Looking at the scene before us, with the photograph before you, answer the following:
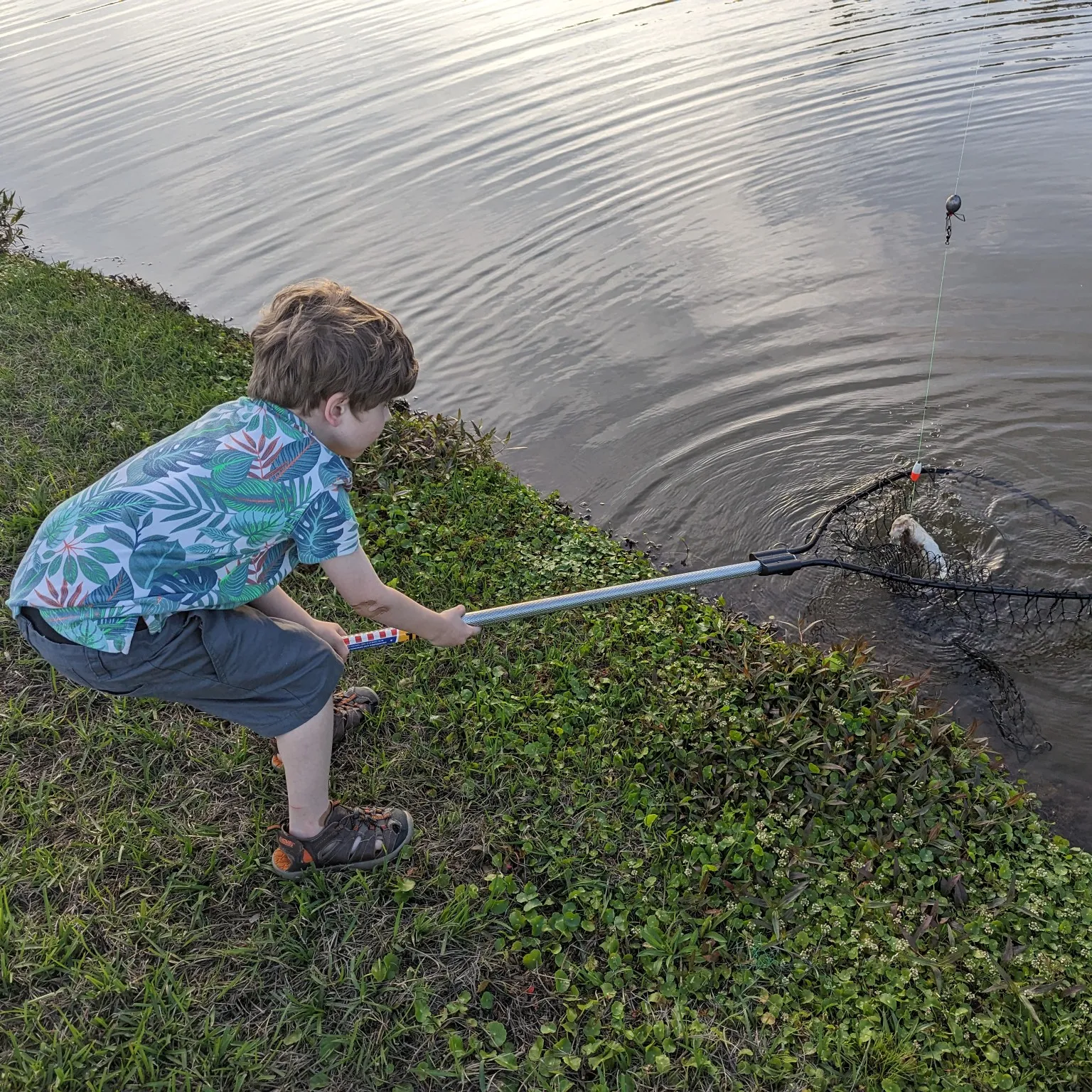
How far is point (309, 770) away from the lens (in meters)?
2.82

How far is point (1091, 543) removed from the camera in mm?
5023

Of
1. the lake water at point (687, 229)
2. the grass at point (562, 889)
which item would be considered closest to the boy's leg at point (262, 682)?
the grass at point (562, 889)

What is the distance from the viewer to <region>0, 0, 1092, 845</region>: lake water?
19.7ft

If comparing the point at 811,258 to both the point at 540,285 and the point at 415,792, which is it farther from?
the point at 415,792

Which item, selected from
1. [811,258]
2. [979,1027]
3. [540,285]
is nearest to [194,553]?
[979,1027]

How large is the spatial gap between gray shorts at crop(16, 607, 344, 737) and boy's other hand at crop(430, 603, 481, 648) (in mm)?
348

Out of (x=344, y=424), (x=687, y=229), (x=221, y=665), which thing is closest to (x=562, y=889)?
(x=221, y=665)

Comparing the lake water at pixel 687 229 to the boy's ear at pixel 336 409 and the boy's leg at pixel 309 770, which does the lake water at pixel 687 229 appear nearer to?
the boy's leg at pixel 309 770

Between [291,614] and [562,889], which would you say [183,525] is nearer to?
[291,614]

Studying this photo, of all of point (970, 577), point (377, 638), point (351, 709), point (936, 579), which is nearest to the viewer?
point (377, 638)

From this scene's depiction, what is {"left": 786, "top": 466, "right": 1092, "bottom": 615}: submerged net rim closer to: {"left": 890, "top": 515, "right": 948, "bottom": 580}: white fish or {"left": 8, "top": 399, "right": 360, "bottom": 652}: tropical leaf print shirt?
{"left": 890, "top": 515, "right": 948, "bottom": 580}: white fish

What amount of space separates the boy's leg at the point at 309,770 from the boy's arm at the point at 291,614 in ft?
0.82

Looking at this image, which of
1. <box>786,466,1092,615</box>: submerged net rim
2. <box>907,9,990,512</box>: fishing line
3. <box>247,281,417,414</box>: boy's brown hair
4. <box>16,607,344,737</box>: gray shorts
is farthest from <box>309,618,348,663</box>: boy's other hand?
<box>907,9,990,512</box>: fishing line

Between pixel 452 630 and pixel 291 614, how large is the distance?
1.78ft
